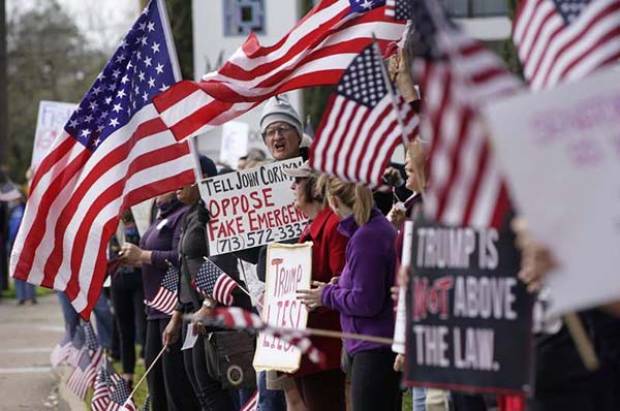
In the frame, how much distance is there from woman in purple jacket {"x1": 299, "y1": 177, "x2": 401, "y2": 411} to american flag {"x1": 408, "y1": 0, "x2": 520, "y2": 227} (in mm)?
2940

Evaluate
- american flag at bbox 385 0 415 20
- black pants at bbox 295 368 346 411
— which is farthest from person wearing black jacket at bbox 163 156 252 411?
american flag at bbox 385 0 415 20

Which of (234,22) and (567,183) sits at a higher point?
(234,22)

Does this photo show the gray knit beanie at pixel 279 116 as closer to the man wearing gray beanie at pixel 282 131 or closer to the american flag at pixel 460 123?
the man wearing gray beanie at pixel 282 131

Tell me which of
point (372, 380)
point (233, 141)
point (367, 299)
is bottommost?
point (372, 380)

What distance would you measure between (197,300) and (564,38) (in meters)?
4.89

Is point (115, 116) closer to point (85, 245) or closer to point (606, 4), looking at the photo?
point (85, 245)

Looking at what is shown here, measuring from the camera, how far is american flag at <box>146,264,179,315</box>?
9.83 meters

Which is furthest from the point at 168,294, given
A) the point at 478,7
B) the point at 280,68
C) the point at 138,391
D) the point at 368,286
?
the point at 478,7

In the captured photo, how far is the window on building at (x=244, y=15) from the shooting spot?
47344mm

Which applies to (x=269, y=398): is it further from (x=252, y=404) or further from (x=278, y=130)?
(x=278, y=130)

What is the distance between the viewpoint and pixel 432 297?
5496mm

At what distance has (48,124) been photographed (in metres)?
19.1

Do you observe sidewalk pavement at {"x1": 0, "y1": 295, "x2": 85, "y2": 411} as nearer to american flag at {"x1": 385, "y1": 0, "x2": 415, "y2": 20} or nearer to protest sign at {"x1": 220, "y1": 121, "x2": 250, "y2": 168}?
protest sign at {"x1": 220, "y1": 121, "x2": 250, "y2": 168}

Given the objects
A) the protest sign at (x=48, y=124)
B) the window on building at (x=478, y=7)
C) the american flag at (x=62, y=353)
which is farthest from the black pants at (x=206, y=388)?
the window on building at (x=478, y=7)
